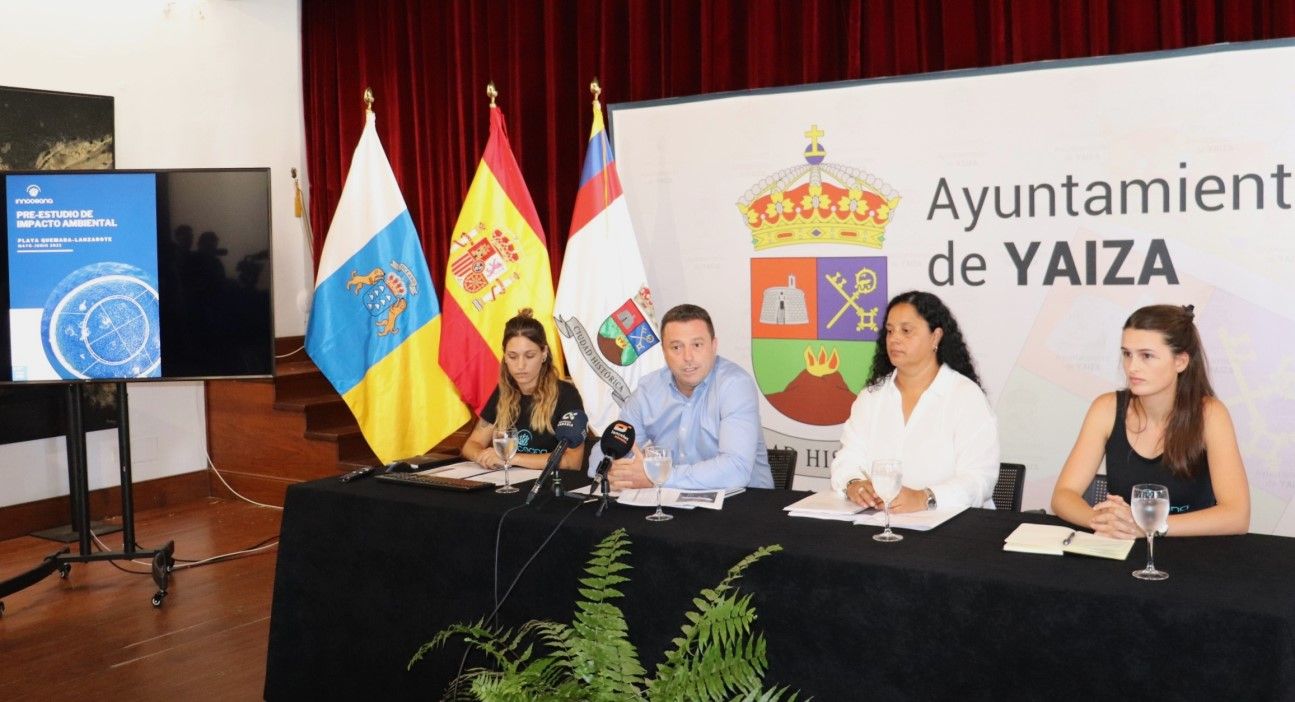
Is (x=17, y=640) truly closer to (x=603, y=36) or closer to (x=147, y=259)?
(x=147, y=259)

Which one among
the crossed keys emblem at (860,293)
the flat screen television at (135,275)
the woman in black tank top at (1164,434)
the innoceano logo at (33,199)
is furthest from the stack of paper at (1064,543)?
the innoceano logo at (33,199)

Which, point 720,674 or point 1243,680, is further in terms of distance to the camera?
point 1243,680

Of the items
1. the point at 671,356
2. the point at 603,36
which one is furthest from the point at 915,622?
the point at 603,36

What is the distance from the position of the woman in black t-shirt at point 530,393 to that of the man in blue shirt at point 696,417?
16.0 inches

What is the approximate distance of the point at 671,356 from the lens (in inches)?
124

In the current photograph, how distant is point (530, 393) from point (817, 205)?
1332 mm

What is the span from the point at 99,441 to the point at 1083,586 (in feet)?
16.9

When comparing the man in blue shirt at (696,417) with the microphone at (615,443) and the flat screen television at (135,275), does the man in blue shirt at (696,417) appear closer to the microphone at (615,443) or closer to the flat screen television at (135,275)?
the microphone at (615,443)

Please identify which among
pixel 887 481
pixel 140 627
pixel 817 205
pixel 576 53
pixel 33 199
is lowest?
pixel 140 627

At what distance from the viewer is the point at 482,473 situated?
10.5ft

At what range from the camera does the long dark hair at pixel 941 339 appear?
9.87ft

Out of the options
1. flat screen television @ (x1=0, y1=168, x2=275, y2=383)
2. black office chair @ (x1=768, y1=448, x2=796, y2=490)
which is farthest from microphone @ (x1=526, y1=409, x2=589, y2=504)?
flat screen television @ (x1=0, y1=168, x2=275, y2=383)

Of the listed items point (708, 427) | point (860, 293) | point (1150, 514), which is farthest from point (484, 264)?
point (1150, 514)

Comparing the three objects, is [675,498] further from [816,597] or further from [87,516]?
[87,516]
